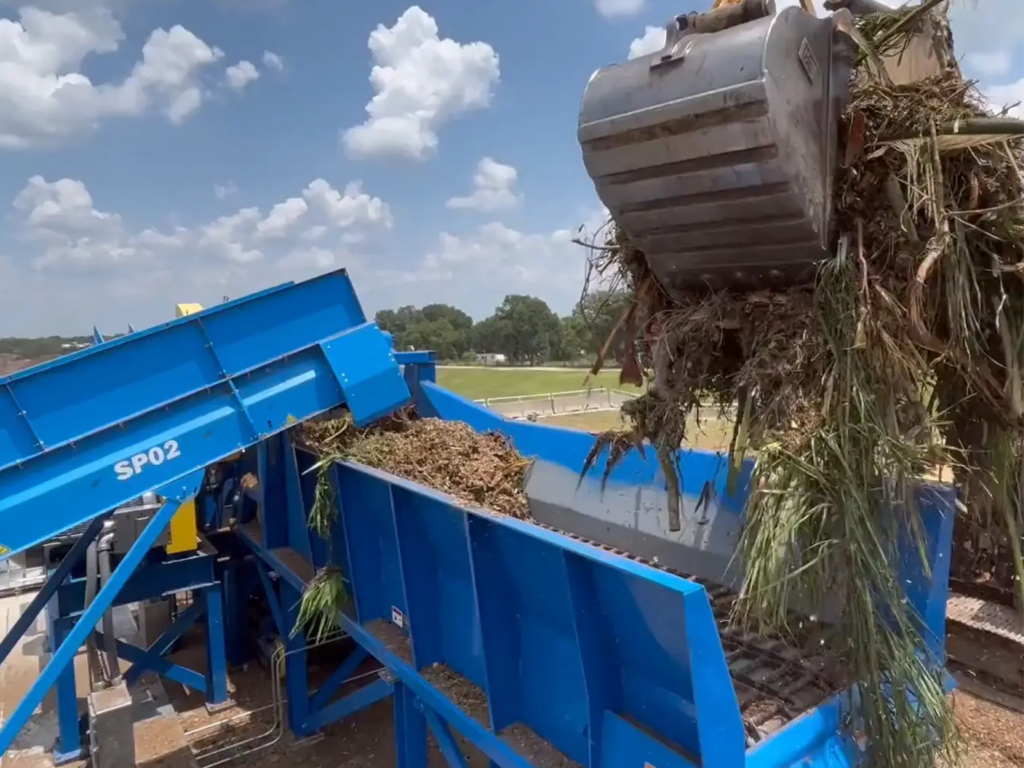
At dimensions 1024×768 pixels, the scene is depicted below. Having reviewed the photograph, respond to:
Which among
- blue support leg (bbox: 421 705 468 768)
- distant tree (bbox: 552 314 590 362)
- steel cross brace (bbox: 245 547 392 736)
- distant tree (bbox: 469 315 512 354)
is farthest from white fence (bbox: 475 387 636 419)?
distant tree (bbox: 469 315 512 354)

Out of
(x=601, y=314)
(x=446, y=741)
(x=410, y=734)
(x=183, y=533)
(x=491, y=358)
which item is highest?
(x=601, y=314)

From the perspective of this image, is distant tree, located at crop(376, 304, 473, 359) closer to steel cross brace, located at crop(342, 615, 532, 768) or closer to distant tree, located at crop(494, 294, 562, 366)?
distant tree, located at crop(494, 294, 562, 366)

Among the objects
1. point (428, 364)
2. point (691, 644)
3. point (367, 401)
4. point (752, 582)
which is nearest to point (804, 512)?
point (752, 582)

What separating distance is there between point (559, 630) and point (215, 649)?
4.77 metres

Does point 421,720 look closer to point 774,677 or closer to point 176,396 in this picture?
point 774,677

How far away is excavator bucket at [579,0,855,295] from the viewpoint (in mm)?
2336

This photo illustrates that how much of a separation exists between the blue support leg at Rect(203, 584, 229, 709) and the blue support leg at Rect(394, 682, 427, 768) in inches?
122

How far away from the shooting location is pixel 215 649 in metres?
6.27

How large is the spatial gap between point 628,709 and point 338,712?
10.3 feet

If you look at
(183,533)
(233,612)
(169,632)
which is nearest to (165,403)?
(183,533)

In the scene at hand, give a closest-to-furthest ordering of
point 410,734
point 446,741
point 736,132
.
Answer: point 736,132, point 446,741, point 410,734

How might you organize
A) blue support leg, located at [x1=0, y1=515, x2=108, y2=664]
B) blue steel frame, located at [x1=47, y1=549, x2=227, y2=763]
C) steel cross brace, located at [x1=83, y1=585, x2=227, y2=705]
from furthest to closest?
steel cross brace, located at [x1=83, y1=585, x2=227, y2=705] → blue steel frame, located at [x1=47, y1=549, x2=227, y2=763] → blue support leg, located at [x1=0, y1=515, x2=108, y2=664]

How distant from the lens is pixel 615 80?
8.66ft

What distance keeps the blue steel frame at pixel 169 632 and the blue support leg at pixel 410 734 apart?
2.93 metres
